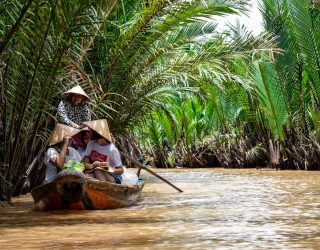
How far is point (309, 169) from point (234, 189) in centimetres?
Answer: 531

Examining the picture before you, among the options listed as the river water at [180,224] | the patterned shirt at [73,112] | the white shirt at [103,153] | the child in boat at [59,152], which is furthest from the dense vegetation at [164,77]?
the river water at [180,224]

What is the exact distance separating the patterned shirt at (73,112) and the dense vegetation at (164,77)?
0.54ft

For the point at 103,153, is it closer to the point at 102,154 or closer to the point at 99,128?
the point at 102,154

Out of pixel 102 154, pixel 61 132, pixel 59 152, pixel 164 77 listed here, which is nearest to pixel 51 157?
pixel 59 152

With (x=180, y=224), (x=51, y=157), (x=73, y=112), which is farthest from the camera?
(x=73, y=112)

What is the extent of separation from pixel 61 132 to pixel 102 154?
1.68 ft

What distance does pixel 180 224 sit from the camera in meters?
5.65

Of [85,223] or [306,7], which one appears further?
[306,7]

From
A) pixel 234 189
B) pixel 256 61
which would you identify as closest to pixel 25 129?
pixel 234 189

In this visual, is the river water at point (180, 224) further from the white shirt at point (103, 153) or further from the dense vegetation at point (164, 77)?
the dense vegetation at point (164, 77)

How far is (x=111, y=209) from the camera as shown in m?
7.34

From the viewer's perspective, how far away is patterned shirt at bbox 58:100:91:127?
7.96 meters

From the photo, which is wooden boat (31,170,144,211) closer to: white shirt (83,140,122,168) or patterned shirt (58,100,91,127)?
white shirt (83,140,122,168)

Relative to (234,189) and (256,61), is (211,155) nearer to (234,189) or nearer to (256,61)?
(256,61)
